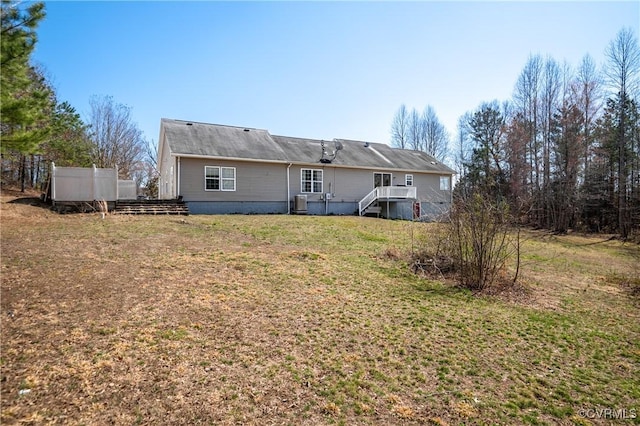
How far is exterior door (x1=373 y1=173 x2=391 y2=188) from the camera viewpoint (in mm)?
22973

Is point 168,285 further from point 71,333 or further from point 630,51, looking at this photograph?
point 630,51

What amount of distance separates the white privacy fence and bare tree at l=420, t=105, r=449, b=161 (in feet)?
119

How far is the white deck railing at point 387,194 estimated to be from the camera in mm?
20828

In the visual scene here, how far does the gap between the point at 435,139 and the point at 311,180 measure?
87.8ft

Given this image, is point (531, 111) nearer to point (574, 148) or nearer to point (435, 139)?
point (574, 148)

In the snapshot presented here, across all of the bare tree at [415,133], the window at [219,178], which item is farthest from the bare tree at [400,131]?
the window at [219,178]

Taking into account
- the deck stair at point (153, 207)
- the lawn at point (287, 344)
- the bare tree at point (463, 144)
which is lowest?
the lawn at point (287, 344)

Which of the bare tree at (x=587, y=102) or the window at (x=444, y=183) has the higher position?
the bare tree at (x=587, y=102)

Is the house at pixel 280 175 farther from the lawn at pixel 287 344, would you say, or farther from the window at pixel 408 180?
the lawn at pixel 287 344

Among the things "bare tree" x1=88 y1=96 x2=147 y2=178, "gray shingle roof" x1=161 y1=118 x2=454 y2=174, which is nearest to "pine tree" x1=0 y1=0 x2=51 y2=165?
"gray shingle roof" x1=161 y1=118 x2=454 y2=174

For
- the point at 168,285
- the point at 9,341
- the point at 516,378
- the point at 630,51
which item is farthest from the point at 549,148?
the point at 9,341

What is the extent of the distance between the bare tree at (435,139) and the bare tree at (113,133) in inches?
1357

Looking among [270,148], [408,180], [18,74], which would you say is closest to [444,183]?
[408,180]

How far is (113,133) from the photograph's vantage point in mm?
29938
